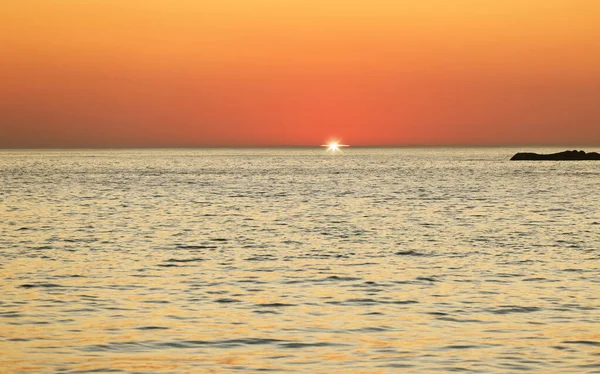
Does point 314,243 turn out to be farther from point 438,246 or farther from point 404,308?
point 404,308

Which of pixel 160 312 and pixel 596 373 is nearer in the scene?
pixel 596 373

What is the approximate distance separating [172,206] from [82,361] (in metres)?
52.7

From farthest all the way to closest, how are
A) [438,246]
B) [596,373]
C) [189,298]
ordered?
[438,246]
[189,298]
[596,373]

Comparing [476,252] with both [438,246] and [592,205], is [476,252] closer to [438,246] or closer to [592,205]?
[438,246]

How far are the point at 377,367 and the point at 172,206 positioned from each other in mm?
53966

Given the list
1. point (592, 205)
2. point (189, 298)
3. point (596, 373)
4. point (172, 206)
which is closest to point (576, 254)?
point (189, 298)

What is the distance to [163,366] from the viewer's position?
16.9 meters

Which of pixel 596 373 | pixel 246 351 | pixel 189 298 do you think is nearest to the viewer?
pixel 596 373

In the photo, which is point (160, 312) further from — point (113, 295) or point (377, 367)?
point (377, 367)

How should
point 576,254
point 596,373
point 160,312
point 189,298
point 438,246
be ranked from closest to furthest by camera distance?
point 596,373, point 160,312, point 189,298, point 576,254, point 438,246

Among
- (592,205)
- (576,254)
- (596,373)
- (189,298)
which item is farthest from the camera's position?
(592,205)

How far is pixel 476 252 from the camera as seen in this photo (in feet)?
120

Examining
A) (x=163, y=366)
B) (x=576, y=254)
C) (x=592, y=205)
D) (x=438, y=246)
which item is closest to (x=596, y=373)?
(x=163, y=366)

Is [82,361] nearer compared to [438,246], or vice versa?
[82,361]
